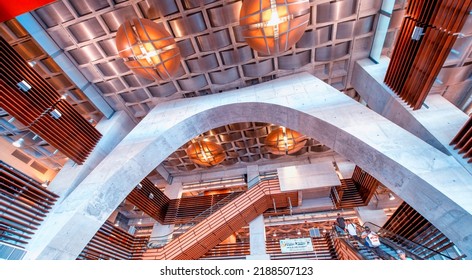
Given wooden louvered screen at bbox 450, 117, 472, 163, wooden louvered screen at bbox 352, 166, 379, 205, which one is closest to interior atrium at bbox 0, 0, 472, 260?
wooden louvered screen at bbox 450, 117, 472, 163

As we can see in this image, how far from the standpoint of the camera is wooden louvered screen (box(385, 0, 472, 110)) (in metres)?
4.85

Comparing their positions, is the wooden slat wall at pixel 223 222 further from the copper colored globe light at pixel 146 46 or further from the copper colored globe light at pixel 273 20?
the copper colored globe light at pixel 273 20

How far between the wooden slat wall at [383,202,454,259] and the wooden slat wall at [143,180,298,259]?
15.4 ft

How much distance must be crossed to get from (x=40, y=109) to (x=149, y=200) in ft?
24.2

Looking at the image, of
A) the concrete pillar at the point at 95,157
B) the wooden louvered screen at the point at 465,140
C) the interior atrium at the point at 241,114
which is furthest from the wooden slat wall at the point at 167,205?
the wooden louvered screen at the point at 465,140

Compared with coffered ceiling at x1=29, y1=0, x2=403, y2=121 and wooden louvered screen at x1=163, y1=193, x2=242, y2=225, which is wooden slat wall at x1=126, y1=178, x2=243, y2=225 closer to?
wooden louvered screen at x1=163, y1=193, x2=242, y2=225

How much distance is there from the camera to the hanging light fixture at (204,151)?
39.2 feet

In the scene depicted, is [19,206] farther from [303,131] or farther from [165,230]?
[303,131]

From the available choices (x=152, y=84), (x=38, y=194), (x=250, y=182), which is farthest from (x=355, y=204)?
→ (x=38, y=194)

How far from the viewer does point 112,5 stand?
23.6 ft

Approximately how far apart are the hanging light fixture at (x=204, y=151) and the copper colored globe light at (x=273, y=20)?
6646 mm
